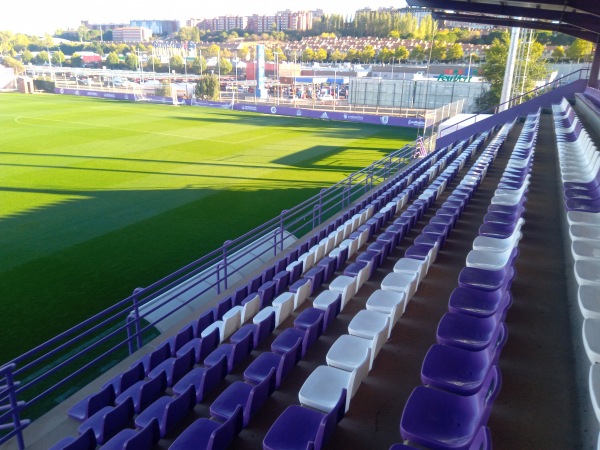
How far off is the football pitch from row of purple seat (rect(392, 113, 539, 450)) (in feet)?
21.4

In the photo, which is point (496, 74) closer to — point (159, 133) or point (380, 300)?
point (159, 133)

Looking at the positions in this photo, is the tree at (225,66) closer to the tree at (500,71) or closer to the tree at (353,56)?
the tree at (353,56)

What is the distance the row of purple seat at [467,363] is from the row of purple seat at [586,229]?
653 mm

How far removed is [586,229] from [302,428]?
4.62 metres

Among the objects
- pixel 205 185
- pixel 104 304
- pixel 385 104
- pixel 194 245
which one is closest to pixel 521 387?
pixel 104 304

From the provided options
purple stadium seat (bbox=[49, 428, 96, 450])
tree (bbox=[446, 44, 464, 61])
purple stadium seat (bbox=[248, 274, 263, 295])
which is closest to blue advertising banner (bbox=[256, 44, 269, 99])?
tree (bbox=[446, 44, 464, 61])

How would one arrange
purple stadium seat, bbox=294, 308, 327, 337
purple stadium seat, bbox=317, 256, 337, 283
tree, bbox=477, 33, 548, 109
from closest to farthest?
purple stadium seat, bbox=294, 308, 327, 337 → purple stadium seat, bbox=317, 256, 337, 283 → tree, bbox=477, 33, 548, 109

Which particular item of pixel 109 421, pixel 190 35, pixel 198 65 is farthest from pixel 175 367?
pixel 190 35

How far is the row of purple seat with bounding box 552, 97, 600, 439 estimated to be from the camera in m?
3.51

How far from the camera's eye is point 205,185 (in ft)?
60.1

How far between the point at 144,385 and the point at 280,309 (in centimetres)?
190

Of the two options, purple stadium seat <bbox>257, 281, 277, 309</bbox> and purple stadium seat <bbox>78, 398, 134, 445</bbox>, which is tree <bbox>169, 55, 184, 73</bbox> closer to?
purple stadium seat <bbox>257, 281, 277, 309</bbox>

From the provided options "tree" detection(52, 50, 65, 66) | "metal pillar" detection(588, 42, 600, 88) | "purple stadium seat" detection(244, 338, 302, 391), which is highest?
"tree" detection(52, 50, 65, 66)

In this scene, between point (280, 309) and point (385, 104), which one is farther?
point (385, 104)
